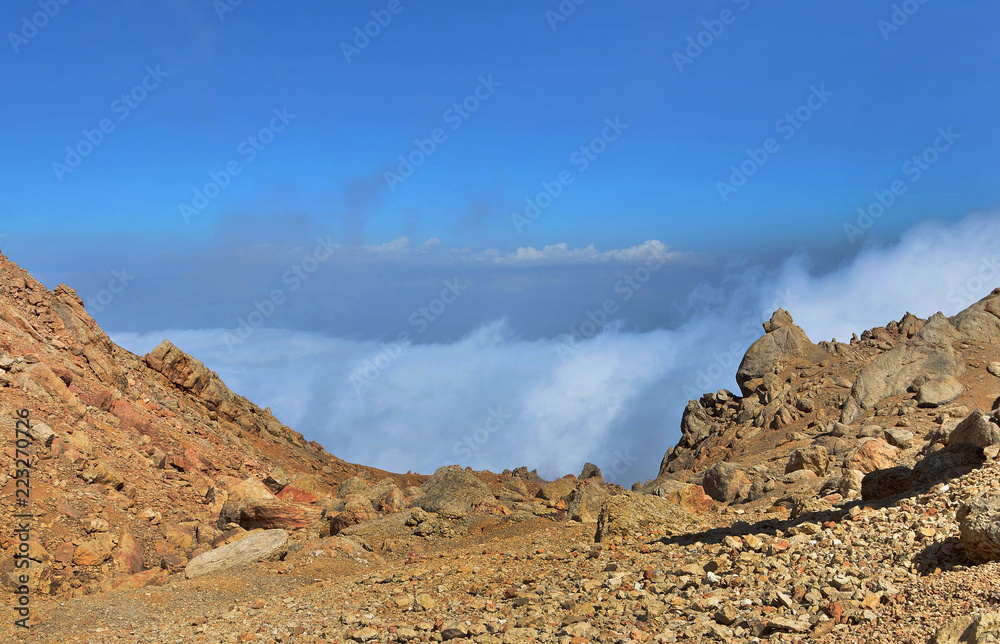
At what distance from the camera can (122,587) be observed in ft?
54.9

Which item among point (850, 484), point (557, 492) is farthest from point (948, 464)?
point (557, 492)

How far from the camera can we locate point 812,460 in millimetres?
22625

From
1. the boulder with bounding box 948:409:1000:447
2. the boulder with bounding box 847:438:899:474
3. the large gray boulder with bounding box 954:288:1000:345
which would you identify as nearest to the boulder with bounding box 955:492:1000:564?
the boulder with bounding box 948:409:1000:447

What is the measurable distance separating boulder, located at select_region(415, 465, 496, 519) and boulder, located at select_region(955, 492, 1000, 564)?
1363 cm

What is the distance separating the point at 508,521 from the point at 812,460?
10124mm

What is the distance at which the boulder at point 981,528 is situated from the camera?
9.08 metres

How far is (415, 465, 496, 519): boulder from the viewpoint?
20906mm

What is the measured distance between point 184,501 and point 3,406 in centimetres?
582

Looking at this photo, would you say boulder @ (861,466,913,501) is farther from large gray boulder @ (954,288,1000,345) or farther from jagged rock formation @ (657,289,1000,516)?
large gray boulder @ (954,288,1000,345)

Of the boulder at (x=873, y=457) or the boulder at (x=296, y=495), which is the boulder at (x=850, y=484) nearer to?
the boulder at (x=873, y=457)

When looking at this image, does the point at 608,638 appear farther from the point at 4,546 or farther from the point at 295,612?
the point at 4,546

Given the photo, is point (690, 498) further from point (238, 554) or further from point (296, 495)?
point (296, 495)

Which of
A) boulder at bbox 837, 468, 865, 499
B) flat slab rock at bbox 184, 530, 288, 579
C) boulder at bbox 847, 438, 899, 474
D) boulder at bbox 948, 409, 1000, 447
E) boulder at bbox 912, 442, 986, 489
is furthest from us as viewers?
boulder at bbox 847, 438, 899, 474

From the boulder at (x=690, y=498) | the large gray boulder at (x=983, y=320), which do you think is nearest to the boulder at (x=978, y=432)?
the boulder at (x=690, y=498)
